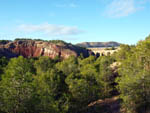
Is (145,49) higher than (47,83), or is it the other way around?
(145,49)

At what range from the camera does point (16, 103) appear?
20047mm

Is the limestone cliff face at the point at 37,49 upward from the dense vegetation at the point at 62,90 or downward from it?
upward

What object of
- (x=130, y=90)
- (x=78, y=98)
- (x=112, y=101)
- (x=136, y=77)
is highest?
(x=136, y=77)

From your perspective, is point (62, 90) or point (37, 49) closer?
point (62, 90)

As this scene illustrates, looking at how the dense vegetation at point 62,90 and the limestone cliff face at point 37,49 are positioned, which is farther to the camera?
the limestone cliff face at point 37,49

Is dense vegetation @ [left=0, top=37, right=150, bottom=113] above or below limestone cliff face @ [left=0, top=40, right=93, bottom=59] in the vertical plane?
below

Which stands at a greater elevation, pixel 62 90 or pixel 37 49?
pixel 37 49

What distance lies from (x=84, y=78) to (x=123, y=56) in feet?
120

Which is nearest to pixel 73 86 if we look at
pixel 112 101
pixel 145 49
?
pixel 112 101

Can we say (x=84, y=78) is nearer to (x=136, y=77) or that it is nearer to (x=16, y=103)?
(x=136, y=77)

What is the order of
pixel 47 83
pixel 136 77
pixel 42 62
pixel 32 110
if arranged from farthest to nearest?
pixel 42 62 < pixel 47 83 < pixel 136 77 < pixel 32 110

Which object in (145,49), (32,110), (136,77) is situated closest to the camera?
(32,110)

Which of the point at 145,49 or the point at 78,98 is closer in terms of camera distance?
the point at 78,98

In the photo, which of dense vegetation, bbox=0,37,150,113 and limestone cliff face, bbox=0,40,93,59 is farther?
limestone cliff face, bbox=0,40,93,59
